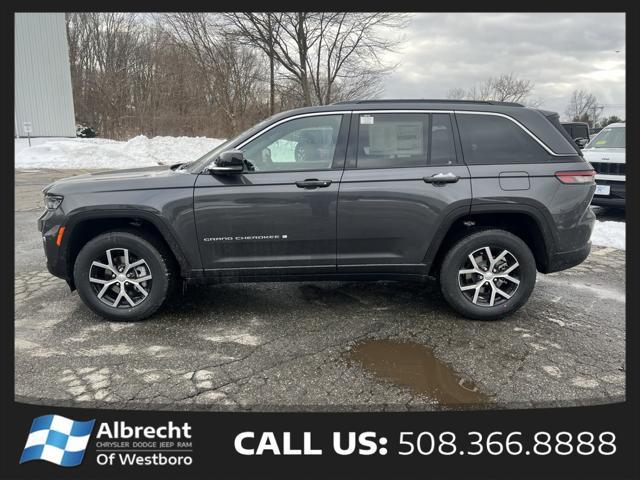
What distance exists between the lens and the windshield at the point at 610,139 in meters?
9.10

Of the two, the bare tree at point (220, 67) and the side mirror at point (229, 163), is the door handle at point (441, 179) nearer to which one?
the side mirror at point (229, 163)

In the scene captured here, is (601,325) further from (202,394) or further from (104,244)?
(104,244)

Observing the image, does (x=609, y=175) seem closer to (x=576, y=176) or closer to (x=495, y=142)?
(x=576, y=176)

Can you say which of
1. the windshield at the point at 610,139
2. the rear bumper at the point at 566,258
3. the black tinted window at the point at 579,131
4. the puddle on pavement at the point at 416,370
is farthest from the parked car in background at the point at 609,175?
the puddle on pavement at the point at 416,370

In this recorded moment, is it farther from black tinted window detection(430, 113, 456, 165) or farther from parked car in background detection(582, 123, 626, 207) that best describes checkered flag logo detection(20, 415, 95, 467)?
parked car in background detection(582, 123, 626, 207)

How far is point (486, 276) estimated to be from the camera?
3889 mm

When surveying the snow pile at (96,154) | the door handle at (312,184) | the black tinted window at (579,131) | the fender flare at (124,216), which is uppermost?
the snow pile at (96,154)

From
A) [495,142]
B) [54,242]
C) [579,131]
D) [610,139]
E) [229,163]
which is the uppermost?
[610,139]

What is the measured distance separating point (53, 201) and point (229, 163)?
5.28 ft

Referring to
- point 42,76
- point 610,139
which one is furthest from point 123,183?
point 42,76

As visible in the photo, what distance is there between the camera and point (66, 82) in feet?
78.3

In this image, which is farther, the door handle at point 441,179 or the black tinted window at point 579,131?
the black tinted window at point 579,131

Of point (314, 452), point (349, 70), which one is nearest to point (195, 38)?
point (349, 70)

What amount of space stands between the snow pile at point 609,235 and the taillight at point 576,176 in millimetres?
3389
